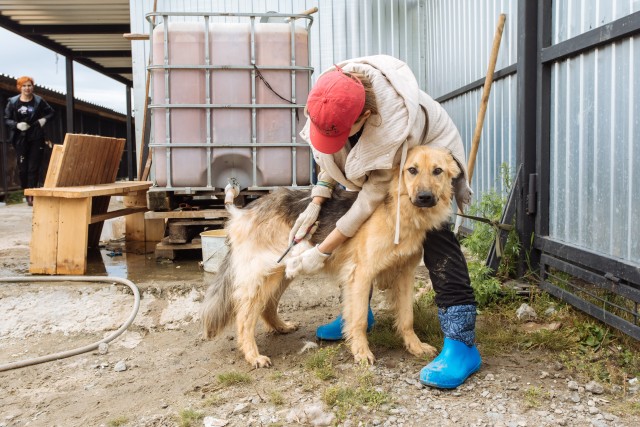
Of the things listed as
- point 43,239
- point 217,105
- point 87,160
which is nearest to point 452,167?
point 217,105

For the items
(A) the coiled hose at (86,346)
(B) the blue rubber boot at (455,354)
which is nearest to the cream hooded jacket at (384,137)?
(B) the blue rubber boot at (455,354)

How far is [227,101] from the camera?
239 inches

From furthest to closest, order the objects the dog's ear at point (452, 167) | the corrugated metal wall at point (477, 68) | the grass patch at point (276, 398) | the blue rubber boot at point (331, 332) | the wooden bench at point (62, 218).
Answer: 1. the wooden bench at point (62, 218)
2. the corrugated metal wall at point (477, 68)
3. the blue rubber boot at point (331, 332)
4. the dog's ear at point (452, 167)
5. the grass patch at point (276, 398)

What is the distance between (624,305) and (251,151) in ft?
13.0

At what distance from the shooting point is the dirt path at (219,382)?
2662 mm

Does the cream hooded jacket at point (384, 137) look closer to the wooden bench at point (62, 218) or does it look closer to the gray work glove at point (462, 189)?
the gray work glove at point (462, 189)

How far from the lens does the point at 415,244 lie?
3.21m

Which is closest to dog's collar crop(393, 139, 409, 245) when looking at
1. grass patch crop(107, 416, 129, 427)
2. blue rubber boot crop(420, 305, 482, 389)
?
blue rubber boot crop(420, 305, 482, 389)

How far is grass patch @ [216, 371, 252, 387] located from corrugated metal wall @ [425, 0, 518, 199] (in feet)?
9.99

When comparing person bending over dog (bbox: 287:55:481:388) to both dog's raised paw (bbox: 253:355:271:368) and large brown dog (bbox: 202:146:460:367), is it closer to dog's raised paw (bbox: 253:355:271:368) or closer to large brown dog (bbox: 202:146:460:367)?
large brown dog (bbox: 202:146:460:367)

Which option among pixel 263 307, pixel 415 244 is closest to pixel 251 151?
pixel 263 307

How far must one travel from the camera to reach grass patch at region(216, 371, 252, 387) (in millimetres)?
3121

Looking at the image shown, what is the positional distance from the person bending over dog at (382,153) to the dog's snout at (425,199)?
23cm

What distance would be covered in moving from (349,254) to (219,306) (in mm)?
905
